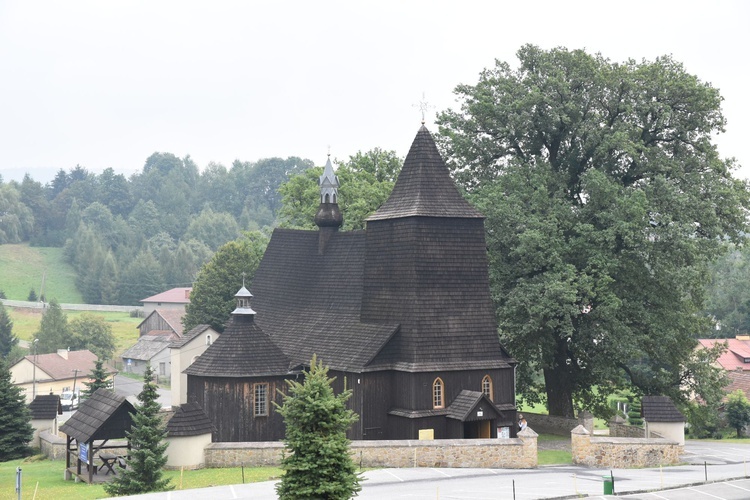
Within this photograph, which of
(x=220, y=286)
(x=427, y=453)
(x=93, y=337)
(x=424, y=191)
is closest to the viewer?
(x=427, y=453)

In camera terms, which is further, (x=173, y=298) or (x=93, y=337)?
(x=173, y=298)

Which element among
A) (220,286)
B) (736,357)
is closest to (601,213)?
(220,286)

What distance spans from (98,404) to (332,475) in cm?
1520

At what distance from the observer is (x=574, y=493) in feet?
94.9

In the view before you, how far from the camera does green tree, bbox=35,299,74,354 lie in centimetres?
8844

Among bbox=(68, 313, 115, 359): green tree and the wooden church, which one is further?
bbox=(68, 313, 115, 359): green tree

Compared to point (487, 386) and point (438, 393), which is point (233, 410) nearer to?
point (438, 393)

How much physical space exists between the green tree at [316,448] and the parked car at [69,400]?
159 feet

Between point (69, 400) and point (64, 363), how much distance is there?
321 inches

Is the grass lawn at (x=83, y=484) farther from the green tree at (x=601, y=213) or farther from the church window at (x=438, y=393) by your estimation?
the green tree at (x=601, y=213)

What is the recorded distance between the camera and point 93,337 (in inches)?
3654

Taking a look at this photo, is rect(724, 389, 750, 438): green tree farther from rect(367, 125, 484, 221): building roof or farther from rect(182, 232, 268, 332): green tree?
rect(182, 232, 268, 332): green tree

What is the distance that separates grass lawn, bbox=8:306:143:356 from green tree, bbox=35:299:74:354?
21.7ft

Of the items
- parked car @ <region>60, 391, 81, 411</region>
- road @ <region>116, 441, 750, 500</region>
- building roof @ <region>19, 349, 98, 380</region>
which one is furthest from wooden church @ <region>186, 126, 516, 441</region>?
building roof @ <region>19, 349, 98, 380</region>
